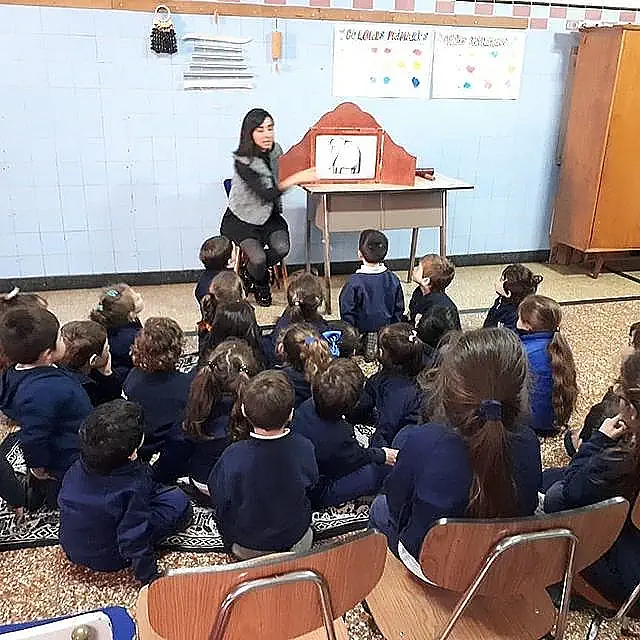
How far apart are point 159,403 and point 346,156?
215 centimetres

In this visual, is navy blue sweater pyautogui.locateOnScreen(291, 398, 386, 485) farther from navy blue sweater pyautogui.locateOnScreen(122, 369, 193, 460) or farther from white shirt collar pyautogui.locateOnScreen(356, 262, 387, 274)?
white shirt collar pyautogui.locateOnScreen(356, 262, 387, 274)

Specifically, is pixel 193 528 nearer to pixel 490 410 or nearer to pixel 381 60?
pixel 490 410

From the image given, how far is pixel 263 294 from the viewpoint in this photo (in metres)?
3.76

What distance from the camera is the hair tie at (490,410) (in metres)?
1.27

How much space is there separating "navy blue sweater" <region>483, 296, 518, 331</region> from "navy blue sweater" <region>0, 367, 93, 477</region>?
5.36 ft

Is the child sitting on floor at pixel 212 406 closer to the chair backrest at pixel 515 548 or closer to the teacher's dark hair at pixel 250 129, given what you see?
the chair backrest at pixel 515 548

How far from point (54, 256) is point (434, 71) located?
249 centimetres

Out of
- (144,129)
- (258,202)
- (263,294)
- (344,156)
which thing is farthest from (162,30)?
(263,294)

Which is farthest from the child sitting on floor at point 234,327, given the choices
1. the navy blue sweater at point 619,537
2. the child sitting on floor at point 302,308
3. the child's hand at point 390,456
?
the navy blue sweater at point 619,537

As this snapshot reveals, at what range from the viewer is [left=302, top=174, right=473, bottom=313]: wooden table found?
140 inches

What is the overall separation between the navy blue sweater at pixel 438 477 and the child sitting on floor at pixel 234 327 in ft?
3.43

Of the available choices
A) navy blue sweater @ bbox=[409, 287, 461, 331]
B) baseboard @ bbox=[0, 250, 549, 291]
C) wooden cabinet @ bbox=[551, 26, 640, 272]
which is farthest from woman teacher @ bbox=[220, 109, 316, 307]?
wooden cabinet @ bbox=[551, 26, 640, 272]

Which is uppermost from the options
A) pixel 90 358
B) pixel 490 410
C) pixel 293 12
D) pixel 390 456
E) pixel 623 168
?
pixel 293 12

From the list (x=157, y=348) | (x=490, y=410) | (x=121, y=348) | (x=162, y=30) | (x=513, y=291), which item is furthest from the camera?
(x=162, y=30)
